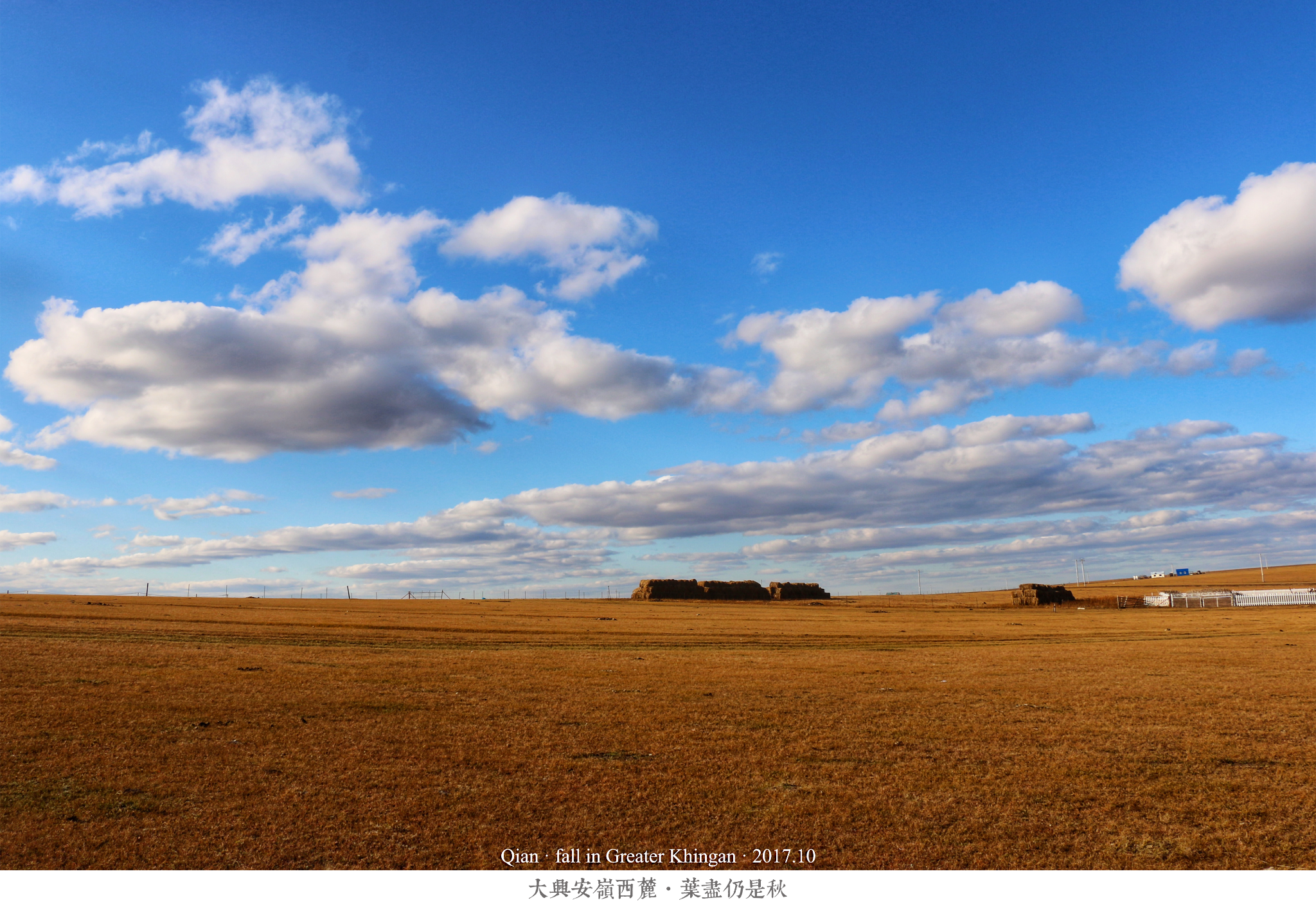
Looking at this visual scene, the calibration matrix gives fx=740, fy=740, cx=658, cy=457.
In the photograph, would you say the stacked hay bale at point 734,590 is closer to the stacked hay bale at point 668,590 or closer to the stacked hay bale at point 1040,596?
the stacked hay bale at point 668,590

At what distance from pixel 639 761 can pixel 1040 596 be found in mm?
135982

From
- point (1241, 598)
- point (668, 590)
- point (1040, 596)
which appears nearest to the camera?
point (1241, 598)

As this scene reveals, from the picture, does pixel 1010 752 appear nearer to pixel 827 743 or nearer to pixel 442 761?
pixel 827 743

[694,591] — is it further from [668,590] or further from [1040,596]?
[1040,596]

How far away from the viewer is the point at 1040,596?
424 ft

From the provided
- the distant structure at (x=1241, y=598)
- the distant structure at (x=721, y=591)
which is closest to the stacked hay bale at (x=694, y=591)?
the distant structure at (x=721, y=591)

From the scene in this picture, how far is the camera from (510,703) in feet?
61.3

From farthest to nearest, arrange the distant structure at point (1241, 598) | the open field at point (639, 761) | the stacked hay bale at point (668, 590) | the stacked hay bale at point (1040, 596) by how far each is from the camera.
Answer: the stacked hay bale at point (668, 590)
the stacked hay bale at point (1040, 596)
the distant structure at point (1241, 598)
the open field at point (639, 761)

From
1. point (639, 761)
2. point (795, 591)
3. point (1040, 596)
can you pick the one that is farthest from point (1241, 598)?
point (639, 761)

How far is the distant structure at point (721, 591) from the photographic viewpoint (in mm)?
175125

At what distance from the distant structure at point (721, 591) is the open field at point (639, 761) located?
148455 mm

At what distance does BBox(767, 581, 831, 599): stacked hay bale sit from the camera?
599 feet

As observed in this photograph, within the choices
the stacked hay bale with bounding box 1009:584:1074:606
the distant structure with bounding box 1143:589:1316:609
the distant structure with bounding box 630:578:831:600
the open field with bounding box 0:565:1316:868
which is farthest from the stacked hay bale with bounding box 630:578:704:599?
the open field with bounding box 0:565:1316:868

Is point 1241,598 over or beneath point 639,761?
beneath
